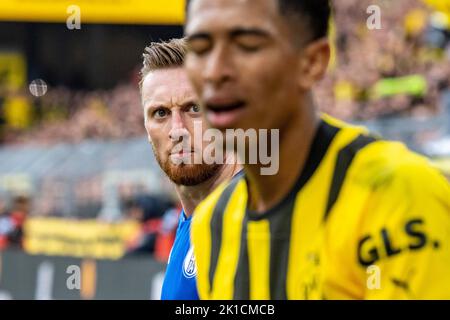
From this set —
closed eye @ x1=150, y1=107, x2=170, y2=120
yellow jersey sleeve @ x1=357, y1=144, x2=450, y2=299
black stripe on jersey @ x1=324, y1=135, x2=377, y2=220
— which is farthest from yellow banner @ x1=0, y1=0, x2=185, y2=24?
yellow jersey sleeve @ x1=357, y1=144, x2=450, y2=299

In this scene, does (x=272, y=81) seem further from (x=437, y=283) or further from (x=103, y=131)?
(x=103, y=131)

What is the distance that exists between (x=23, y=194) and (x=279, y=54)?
50.9ft

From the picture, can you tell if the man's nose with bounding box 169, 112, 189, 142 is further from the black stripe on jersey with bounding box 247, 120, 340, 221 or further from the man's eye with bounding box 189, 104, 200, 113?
the black stripe on jersey with bounding box 247, 120, 340, 221

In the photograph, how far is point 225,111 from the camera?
7.00ft

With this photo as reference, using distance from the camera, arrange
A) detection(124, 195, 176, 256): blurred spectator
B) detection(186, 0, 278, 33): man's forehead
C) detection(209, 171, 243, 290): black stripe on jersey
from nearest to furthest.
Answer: detection(186, 0, 278, 33): man's forehead, detection(209, 171, 243, 290): black stripe on jersey, detection(124, 195, 176, 256): blurred spectator

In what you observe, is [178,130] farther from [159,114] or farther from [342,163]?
[342,163]

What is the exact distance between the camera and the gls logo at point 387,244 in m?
1.98

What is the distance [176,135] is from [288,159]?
4.74ft

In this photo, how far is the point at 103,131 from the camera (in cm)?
2045

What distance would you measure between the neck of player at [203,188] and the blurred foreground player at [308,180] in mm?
1513

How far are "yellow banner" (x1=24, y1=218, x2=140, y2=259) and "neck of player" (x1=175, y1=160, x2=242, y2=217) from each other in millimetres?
9967

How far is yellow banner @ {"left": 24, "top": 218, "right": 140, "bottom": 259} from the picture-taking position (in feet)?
→ 46.6

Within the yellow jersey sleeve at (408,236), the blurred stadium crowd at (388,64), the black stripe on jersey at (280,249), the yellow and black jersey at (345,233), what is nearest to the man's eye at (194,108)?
the yellow and black jersey at (345,233)

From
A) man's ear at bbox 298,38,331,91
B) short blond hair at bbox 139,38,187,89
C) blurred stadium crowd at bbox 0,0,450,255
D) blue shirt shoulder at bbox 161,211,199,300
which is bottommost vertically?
blue shirt shoulder at bbox 161,211,199,300
